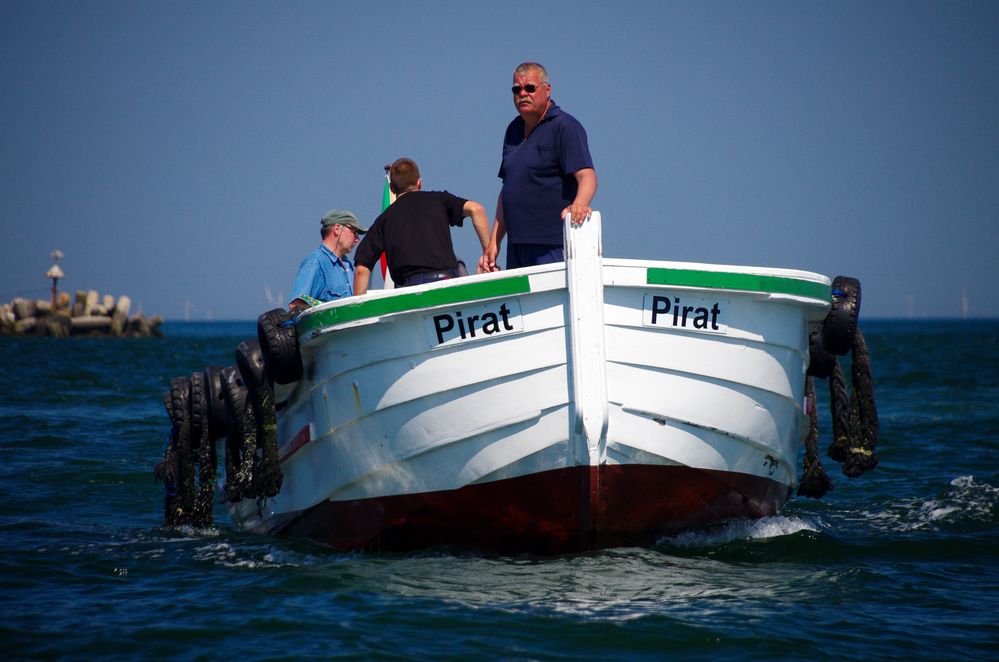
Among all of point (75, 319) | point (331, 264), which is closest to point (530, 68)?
point (331, 264)

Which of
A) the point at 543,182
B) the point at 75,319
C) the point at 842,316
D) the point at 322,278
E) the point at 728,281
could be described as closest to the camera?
the point at 728,281

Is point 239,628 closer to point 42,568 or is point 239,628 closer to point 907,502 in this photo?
point 42,568

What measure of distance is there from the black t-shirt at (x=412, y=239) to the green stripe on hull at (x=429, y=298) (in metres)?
0.67

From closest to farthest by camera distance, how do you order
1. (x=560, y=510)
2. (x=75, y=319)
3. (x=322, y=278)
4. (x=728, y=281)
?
(x=728, y=281) → (x=560, y=510) → (x=322, y=278) → (x=75, y=319)

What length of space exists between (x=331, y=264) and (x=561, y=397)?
2.47 meters

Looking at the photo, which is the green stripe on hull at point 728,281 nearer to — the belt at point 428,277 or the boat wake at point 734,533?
the belt at point 428,277

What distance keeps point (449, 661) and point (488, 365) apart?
62.4 inches

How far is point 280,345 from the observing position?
609cm

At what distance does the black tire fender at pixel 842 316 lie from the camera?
638 cm

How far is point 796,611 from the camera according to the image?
17.2 ft

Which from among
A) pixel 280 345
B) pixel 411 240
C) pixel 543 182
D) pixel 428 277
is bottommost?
pixel 280 345

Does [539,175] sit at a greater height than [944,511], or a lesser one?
greater

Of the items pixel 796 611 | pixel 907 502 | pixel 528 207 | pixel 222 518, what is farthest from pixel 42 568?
pixel 907 502

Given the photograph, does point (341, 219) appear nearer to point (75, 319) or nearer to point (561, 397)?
point (561, 397)
